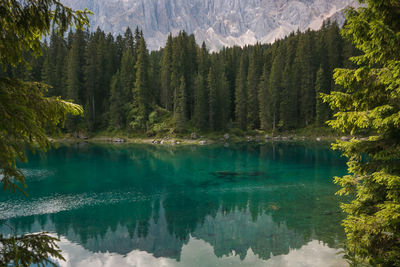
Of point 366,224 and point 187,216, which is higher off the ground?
point 366,224

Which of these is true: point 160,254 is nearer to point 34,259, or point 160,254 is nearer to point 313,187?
point 34,259

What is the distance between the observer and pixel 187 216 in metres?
19.4

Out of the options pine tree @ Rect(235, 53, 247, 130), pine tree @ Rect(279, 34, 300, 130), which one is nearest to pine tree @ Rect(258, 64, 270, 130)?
pine tree @ Rect(279, 34, 300, 130)

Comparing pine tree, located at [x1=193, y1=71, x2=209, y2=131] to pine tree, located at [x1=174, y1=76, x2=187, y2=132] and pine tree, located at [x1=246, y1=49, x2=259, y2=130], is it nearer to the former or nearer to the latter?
pine tree, located at [x1=174, y1=76, x2=187, y2=132]

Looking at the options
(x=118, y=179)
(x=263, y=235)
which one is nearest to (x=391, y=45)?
(x=263, y=235)

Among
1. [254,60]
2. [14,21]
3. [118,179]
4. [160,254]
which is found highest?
[254,60]

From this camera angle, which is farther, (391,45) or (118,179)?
(118,179)

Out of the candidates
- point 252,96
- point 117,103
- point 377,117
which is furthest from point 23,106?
point 252,96

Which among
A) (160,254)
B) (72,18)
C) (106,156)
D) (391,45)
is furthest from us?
(106,156)

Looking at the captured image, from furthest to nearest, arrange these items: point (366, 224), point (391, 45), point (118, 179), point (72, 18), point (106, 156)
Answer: point (106, 156)
point (118, 179)
point (366, 224)
point (391, 45)
point (72, 18)

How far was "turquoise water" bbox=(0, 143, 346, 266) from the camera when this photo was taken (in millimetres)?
14211

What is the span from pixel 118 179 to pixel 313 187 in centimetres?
2008

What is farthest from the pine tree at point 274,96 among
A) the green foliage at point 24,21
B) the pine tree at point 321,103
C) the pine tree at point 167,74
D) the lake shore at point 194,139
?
the green foliage at point 24,21

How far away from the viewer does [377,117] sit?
25.2 ft
